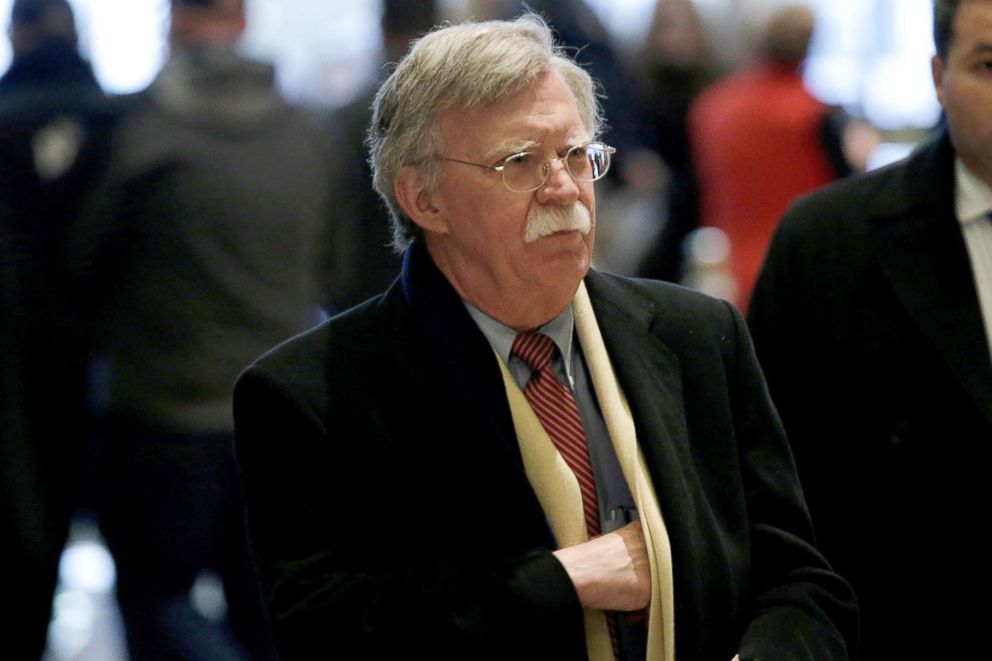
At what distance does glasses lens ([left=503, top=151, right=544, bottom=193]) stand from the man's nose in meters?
0.01

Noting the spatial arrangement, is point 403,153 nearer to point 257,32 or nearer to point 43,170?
point 43,170

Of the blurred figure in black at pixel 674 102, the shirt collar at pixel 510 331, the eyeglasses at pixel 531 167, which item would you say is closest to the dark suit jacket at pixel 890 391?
the shirt collar at pixel 510 331

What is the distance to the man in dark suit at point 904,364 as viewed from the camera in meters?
3.11

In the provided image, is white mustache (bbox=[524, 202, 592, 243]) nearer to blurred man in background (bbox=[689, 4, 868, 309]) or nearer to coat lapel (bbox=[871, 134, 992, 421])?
coat lapel (bbox=[871, 134, 992, 421])

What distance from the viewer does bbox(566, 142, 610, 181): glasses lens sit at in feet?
8.25

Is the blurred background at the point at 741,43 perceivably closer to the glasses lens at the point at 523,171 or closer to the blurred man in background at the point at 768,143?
the blurred man in background at the point at 768,143

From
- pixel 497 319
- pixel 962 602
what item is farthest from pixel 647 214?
pixel 497 319

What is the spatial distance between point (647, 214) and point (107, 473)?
278 centimetres

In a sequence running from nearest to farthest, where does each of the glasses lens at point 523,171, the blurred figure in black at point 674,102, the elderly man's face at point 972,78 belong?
the glasses lens at point 523,171, the elderly man's face at point 972,78, the blurred figure in black at point 674,102

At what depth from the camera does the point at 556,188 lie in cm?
247

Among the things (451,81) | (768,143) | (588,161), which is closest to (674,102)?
(768,143)

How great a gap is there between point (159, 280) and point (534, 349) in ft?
6.03

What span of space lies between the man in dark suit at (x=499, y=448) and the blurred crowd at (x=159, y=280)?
5.16 feet

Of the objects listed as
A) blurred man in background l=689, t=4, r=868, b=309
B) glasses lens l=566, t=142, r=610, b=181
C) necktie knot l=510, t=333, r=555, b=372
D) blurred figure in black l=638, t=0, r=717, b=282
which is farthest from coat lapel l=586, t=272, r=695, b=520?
blurred figure in black l=638, t=0, r=717, b=282
